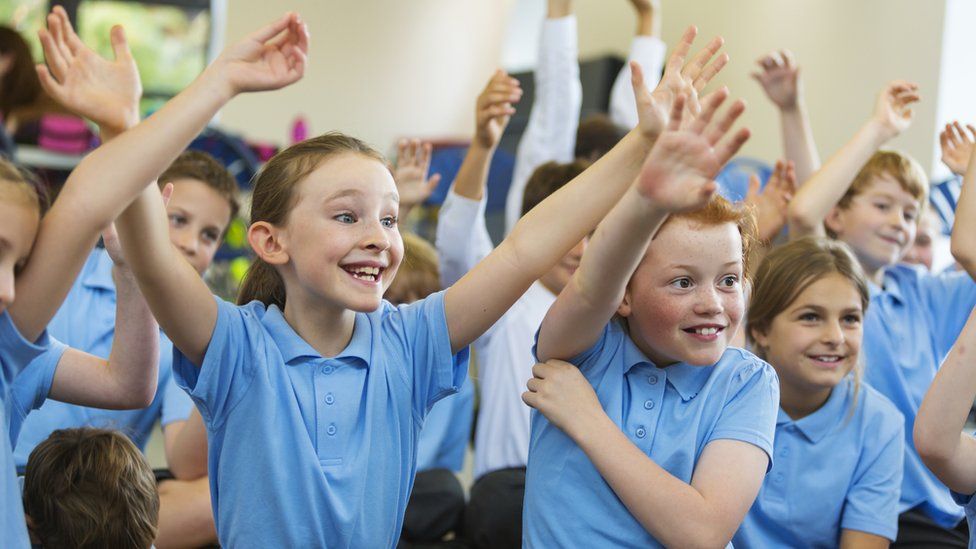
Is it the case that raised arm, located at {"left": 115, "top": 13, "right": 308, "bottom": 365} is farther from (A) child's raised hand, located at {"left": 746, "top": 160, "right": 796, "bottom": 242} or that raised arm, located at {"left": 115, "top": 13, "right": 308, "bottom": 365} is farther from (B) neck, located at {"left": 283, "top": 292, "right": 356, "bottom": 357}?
(A) child's raised hand, located at {"left": 746, "top": 160, "right": 796, "bottom": 242}

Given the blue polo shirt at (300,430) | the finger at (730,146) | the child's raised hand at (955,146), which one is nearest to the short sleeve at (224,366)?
the blue polo shirt at (300,430)

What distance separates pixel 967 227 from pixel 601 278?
59 centimetres

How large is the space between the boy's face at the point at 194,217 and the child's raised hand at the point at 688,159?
1.18 m

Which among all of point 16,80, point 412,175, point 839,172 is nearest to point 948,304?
point 839,172

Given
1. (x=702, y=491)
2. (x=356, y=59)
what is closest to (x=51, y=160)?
(x=356, y=59)

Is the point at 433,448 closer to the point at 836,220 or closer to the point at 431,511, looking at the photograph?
the point at 431,511

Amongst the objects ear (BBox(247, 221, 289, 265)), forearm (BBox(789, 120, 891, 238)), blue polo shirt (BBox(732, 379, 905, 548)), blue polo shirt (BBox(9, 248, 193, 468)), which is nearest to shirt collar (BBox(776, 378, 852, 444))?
blue polo shirt (BBox(732, 379, 905, 548))

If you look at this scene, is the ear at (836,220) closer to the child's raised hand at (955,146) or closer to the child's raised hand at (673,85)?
the child's raised hand at (955,146)

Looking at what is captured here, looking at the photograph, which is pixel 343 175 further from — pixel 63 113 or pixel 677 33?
pixel 677 33

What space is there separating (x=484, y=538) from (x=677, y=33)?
12.8ft

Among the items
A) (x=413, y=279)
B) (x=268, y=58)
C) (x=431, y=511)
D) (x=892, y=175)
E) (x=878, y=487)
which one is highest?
(x=268, y=58)

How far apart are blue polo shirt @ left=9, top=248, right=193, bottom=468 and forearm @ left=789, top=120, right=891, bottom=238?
1.23 m

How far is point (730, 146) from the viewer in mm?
1106

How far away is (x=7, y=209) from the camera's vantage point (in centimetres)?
125
